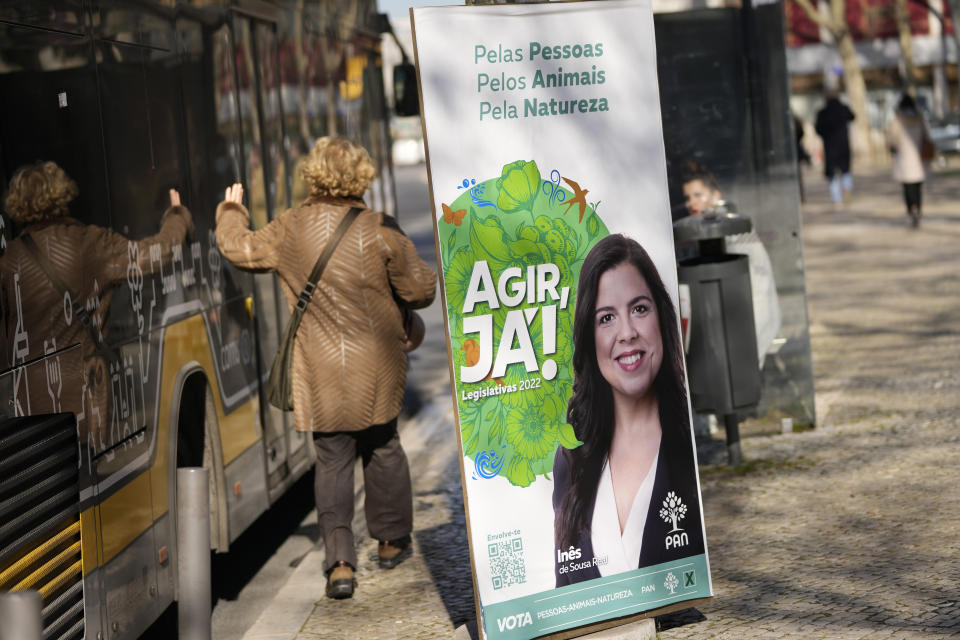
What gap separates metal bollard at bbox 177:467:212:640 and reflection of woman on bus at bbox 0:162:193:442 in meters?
0.71

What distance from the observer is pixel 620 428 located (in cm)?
503

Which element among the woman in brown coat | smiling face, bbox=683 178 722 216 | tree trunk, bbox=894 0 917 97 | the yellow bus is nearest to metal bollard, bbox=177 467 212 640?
the yellow bus

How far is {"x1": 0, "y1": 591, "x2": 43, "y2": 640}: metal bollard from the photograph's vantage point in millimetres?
2580

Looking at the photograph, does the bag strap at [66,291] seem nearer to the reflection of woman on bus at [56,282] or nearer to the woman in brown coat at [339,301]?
the reflection of woman on bus at [56,282]

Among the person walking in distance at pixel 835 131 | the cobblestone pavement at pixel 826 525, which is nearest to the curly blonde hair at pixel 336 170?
the cobblestone pavement at pixel 826 525

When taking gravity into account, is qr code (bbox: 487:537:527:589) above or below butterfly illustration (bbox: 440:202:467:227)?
below

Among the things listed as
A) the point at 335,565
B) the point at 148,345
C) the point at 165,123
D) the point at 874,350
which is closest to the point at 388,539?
the point at 335,565

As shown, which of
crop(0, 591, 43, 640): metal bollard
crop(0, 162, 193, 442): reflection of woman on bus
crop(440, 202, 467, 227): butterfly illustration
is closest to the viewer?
crop(0, 591, 43, 640): metal bollard

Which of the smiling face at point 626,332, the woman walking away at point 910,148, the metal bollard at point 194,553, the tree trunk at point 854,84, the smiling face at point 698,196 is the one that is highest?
the tree trunk at point 854,84

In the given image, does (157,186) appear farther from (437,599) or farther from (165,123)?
(437,599)

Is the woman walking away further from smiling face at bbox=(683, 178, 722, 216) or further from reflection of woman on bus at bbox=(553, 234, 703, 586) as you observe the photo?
reflection of woman on bus at bbox=(553, 234, 703, 586)

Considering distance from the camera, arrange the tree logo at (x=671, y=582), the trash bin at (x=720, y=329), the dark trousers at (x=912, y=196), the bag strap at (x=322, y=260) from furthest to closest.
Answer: the dark trousers at (x=912, y=196) → the trash bin at (x=720, y=329) → the bag strap at (x=322, y=260) → the tree logo at (x=671, y=582)

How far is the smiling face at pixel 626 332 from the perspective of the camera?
5.00m

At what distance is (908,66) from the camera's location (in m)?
44.1
